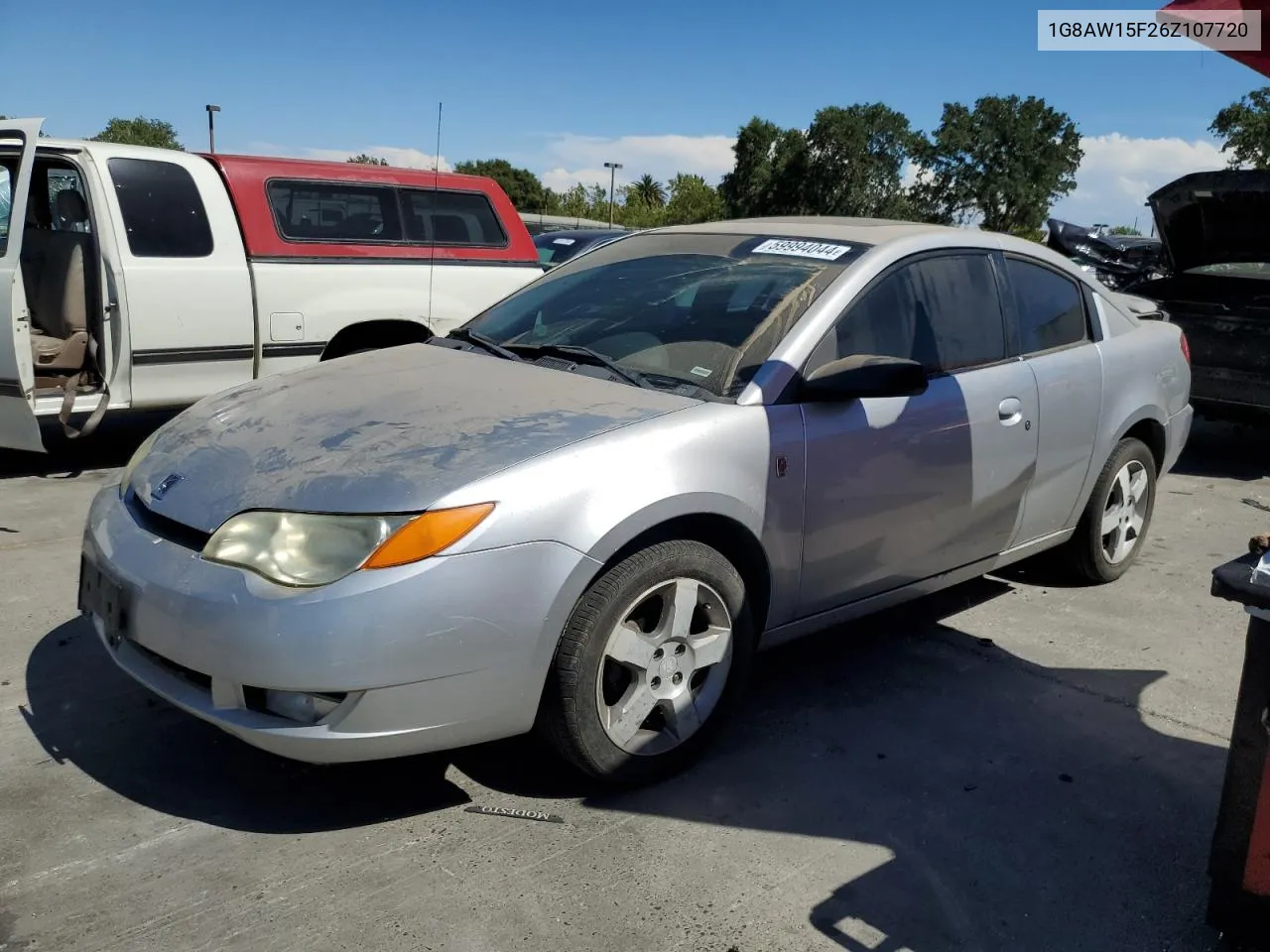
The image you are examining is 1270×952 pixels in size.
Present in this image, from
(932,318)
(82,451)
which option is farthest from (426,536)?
(82,451)

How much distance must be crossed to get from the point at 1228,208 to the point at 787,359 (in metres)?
5.33

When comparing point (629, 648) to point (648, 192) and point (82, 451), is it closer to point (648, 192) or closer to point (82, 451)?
point (82, 451)

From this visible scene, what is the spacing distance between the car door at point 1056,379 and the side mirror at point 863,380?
111cm

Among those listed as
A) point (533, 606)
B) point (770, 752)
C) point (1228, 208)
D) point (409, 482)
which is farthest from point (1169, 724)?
point (1228, 208)

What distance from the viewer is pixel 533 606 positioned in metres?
2.62

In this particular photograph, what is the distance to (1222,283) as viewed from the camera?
7.92 metres

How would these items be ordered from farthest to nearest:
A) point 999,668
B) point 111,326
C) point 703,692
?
point 111,326
point 999,668
point 703,692

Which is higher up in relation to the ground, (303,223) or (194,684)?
(303,223)

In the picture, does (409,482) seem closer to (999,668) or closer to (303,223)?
(999,668)

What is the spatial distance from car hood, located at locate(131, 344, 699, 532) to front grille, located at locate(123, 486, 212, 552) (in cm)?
3

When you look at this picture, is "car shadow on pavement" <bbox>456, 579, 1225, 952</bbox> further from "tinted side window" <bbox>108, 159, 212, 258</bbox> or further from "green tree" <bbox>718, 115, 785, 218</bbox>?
"green tree" <bbox>718, 115, 785, 218</bbox>

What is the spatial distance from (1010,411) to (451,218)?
485cm

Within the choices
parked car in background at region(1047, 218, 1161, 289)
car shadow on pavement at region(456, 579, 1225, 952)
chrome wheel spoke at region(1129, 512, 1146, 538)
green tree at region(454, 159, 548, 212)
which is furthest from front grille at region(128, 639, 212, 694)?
green tree at region(454, 159, 548, 212)

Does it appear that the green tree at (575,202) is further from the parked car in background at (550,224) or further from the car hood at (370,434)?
the car hood at (370,434)
